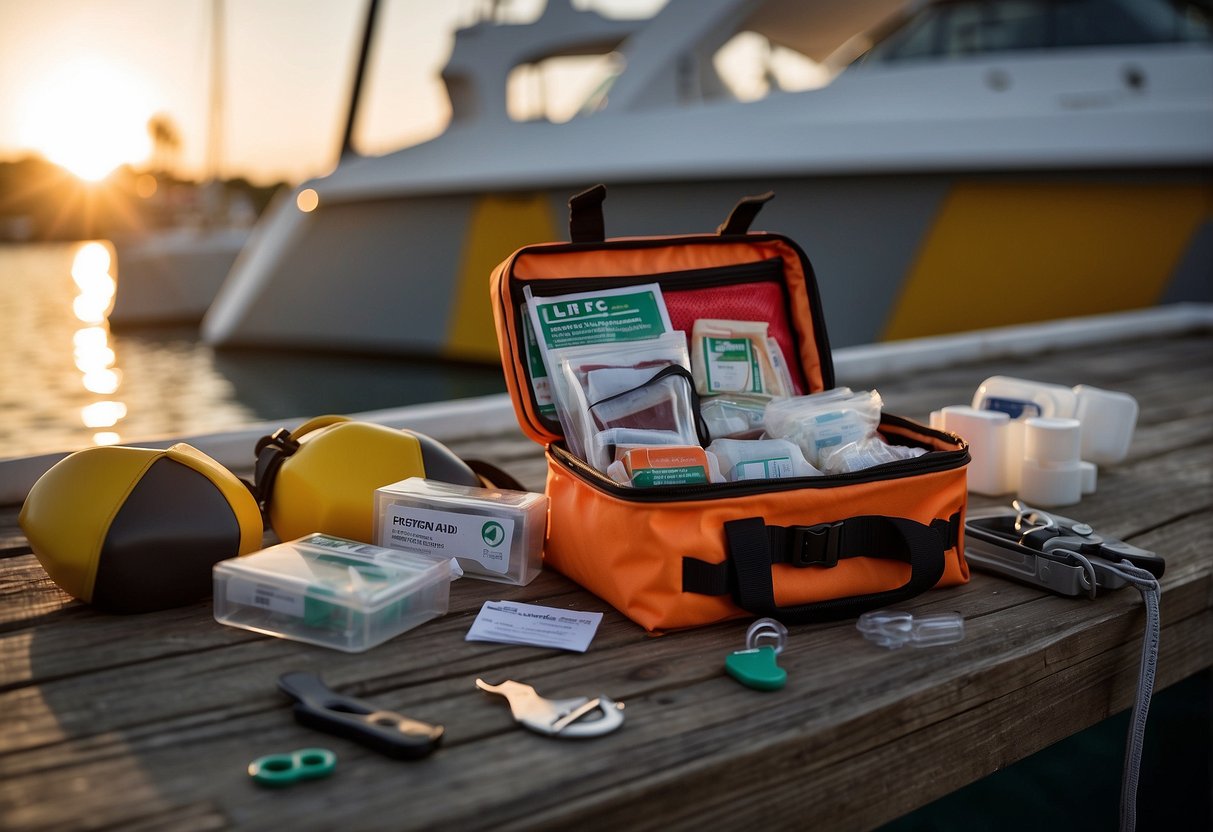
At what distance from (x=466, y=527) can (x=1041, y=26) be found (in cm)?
639

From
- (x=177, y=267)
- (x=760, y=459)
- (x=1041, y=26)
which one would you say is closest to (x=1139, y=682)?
(x=760, y=459)

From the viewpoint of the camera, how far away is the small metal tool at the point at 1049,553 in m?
1.30

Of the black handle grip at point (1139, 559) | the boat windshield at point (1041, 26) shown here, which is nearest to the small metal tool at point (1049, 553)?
the black handle grip at point (1139, 559)

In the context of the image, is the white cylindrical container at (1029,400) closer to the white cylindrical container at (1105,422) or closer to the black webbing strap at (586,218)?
the white cylindrical container at (1105,422)

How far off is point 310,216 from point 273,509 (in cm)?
849

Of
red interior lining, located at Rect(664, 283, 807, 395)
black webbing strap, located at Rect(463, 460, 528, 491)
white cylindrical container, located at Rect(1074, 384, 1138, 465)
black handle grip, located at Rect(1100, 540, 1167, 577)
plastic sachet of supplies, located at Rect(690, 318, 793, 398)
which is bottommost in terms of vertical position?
black handle grip, located at Rect(1100, 540, 1167, 577)

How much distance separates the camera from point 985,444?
1.83 m

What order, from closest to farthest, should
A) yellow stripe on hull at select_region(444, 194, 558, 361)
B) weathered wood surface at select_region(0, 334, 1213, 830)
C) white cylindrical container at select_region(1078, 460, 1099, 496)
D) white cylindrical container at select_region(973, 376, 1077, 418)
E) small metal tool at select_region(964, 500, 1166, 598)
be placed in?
weathered wood surface at select_region(0, 334, 1213, 830), small metal tool at select_region(964, 500, 1166, 598), white cylindrical container at select_region(1078, 460, 1099, 496), white cylindrical container at select_region(973, 376, 1077, 418), yellow stripe on hull at select_region(444, 194, 558, 361)

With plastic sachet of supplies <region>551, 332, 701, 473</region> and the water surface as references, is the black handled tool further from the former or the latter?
the water surface

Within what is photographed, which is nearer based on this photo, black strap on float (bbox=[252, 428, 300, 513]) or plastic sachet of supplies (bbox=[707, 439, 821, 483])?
plastic sachet of supplies (bbox=[707, 439, 821, 483])

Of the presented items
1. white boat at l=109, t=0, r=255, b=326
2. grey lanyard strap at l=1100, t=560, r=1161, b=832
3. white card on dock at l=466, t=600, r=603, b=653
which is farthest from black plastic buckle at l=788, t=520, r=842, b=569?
white boat at l=109, t=0, r=255, b=326

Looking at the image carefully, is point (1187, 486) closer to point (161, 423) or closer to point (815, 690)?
point (815, 690)

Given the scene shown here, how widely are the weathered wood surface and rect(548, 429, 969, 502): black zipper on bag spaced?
0.16m

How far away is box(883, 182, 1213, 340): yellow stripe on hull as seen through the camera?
546 centimetres
